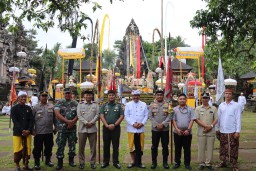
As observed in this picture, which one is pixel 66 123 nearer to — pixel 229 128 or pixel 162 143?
pixel 162 143

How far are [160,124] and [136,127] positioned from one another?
524 millimetres

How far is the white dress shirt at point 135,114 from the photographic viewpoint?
7520 mm

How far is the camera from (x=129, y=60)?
5100 cm

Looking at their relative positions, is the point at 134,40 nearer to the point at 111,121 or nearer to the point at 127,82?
the point at 127,82

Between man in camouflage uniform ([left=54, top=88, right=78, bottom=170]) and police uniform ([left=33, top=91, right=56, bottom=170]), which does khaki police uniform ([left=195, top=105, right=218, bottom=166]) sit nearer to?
man in camouflage uniform ([left=54, top=88, right=78, bottom=170])

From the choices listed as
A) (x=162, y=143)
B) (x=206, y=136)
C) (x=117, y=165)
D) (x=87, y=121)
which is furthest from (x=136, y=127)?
(x=206, y=136)

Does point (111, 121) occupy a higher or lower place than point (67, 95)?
lower

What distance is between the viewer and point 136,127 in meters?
7.43

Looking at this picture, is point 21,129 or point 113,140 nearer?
point 21,129

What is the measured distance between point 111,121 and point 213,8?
5275 millimetres

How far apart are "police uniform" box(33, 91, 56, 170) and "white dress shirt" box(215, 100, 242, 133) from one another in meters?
3.69

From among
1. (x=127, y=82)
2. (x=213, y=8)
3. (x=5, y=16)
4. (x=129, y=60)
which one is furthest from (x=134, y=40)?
(x=5, y=16)

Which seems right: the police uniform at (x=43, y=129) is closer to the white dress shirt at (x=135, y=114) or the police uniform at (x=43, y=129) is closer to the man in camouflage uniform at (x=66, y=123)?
the man in camouflage uniform at (x=66, y=123)

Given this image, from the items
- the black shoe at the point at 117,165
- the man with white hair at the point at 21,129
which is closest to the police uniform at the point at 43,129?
the man with white hair at the point at 21,129
